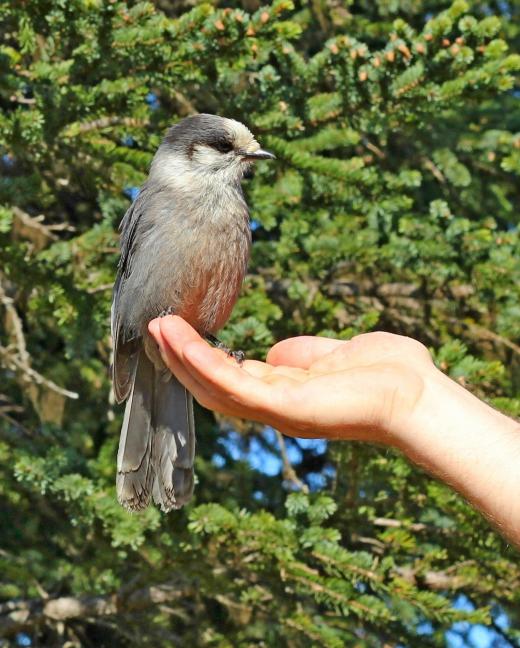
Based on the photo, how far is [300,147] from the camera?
3980mm

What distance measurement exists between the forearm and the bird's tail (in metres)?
1.41

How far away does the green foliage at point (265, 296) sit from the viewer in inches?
144

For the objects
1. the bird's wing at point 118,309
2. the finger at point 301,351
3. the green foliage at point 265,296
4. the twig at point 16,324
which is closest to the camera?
the finger at point 301,351

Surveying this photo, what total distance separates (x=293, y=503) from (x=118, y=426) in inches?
50.3

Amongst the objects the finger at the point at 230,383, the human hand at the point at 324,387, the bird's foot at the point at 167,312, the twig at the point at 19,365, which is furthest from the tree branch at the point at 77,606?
the finger at the point at 230,383

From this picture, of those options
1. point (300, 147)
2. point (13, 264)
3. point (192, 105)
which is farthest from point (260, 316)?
point (192, 105)

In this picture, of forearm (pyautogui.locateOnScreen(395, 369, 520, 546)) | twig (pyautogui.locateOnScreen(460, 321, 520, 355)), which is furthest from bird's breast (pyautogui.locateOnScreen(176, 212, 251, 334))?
forearm (pyautogui.locateOnScreen(395, 369, 520, 546))

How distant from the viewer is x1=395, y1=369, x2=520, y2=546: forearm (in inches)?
90.4

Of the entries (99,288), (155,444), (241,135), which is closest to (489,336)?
(241,135)

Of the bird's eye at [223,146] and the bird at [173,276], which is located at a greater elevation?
the bird's eye at [223,146]

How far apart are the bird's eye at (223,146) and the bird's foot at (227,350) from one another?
0.76m

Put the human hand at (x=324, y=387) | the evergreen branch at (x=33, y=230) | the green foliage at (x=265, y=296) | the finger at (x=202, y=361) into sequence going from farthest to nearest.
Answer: the evergreen branch at (x=33, y=230)
the green foliage at (x=265, y=296)
the finger at (x=202, y=361)
the human hand at (x=324, y=387)

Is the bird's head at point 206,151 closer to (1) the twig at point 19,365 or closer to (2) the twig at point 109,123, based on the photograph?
(2) the twig at point 109,123

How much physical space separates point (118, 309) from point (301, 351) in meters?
1.09
